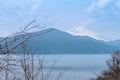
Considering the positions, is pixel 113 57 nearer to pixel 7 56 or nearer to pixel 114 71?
pixel 114 71

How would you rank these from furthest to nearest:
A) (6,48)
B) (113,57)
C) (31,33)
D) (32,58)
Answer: (113,57) < (32,58) < (31,33) < (6,48)

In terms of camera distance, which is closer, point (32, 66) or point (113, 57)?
point (32, 66)

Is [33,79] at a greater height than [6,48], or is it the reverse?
[6,48]

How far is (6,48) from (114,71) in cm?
5799

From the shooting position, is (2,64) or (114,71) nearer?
(2,64)

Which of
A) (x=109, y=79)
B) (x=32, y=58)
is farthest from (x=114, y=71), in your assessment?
(x=32, y=58)

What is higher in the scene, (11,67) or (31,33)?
(31,33)

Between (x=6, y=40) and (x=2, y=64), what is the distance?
25 centimetres

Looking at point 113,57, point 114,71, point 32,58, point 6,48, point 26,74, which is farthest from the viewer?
point 113,57

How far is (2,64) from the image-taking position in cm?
370

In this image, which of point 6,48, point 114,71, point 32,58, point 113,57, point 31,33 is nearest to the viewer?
point 6,48

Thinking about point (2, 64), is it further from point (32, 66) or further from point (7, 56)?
point (32, 66)

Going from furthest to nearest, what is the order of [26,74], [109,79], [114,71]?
1. [114,71]
2. [109,79]
3. [26,74]

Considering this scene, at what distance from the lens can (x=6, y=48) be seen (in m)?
3.63
